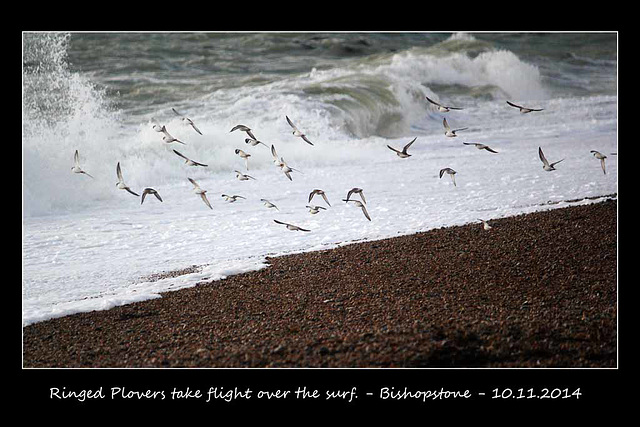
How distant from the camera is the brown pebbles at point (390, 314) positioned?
9.36 feet

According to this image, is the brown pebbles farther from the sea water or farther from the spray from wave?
the spray from wave

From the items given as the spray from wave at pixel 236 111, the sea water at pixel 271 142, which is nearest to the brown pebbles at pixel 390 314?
the sea water at pixel 271 142

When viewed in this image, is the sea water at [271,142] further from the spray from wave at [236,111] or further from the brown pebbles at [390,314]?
the brown pebbles at [390,314]

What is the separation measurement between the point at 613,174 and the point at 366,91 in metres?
4.97

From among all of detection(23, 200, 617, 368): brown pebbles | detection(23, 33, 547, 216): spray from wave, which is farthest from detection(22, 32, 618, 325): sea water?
detection(23, 200, 617, 368): brown pebbles

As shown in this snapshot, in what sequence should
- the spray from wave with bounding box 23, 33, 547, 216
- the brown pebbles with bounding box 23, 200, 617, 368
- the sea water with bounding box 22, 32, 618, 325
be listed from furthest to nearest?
1. the spray from wave with bounding box 23, 33, 547, 216
2. the sea water with bounding box 22, 32, 618, 325
3. the brown pebbles with bounding box 23, 200, 617, 368

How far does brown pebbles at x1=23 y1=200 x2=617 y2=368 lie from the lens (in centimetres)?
285

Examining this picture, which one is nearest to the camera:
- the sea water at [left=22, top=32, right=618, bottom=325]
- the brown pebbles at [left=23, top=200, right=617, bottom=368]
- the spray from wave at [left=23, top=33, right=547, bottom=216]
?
the brown pebbles at [left=23, top=200, right=617, bottom=368]

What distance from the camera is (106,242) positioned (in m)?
4.65

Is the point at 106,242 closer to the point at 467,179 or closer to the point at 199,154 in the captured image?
the point at 199,154

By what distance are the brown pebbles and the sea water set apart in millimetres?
300

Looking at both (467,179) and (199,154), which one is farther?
(199,154)

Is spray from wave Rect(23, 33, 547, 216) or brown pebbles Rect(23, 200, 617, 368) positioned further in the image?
spray from wave Rect(23, 33, 547, 216)

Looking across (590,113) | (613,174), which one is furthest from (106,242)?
(590,113)
